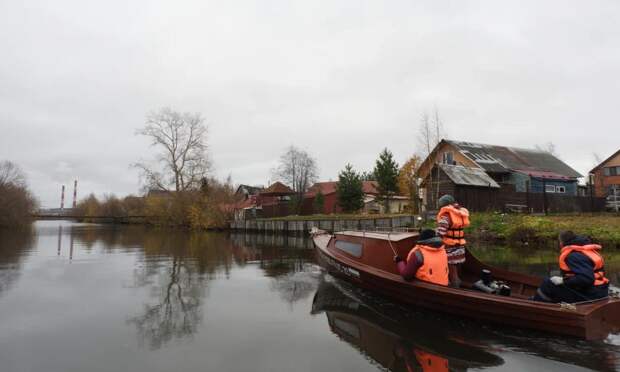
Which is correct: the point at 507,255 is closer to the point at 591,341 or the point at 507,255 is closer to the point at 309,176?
the point at 591,341

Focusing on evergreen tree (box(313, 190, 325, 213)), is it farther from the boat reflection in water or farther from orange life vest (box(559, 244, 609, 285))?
orange life vest (box(559, 244, 609, 285))

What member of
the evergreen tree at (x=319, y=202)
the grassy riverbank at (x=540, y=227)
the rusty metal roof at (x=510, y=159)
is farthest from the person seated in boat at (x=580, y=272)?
the evergreen tree at (x=319, y=202)

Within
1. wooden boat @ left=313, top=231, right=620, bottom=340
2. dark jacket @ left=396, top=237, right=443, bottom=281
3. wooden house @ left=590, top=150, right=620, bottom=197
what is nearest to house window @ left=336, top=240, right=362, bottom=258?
wooden boat @ left=313, top=231, right=620, bottom=340

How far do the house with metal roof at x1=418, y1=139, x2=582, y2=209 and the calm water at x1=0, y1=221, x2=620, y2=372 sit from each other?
54.2ft

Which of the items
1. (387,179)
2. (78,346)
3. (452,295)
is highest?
(387,179)

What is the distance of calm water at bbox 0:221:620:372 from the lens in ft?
17.1

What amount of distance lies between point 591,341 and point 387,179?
1254 inches

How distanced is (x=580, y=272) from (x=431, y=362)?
266 centimetres

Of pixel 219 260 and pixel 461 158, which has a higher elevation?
pixel 461 158

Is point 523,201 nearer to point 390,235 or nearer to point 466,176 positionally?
point 466,176

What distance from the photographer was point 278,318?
7398mm

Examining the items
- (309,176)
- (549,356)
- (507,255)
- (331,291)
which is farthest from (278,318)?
(309,176)

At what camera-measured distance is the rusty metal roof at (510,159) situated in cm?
3312

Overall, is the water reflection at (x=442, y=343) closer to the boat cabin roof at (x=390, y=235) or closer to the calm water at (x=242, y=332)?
the calm water at (x=242, y=332)
